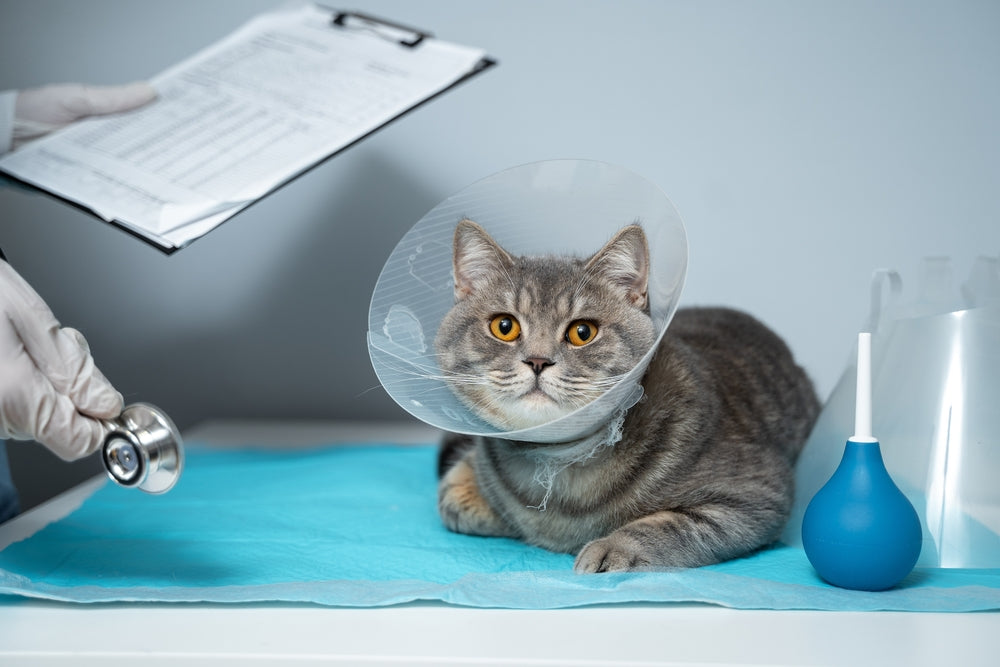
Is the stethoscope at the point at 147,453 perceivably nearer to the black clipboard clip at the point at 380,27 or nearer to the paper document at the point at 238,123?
the paper document at the point at 238,123

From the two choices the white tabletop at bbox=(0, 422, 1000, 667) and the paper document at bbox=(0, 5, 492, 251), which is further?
the paper document at bbox=(0, 5, 492, 251)

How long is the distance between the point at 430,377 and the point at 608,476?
0.29 meters

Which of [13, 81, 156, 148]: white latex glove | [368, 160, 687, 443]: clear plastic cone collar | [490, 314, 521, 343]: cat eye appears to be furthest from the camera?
[13, 81, 156, 148]: white latex glove

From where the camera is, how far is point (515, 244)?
1233 mm

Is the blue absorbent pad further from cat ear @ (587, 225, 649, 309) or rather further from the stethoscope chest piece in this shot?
cat ear @ (587, 225, 649, 309)

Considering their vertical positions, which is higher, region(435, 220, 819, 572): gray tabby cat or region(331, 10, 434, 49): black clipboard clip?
region(331, 10, 434, 49): black clipboard clip

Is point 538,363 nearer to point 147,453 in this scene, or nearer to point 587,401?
point 587,401

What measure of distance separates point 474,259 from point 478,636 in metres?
0.51

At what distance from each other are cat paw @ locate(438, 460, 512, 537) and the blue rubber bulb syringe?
0.48 m

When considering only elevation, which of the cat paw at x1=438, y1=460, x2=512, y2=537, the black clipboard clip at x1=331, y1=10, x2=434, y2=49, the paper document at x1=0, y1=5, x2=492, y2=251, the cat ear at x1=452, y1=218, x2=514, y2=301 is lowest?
the cat paw at x1=438, y1=460, x2=512, y2=537

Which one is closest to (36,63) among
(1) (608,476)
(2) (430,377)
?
(2) (430,377)

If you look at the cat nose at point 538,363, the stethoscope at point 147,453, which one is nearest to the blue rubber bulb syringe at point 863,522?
the cat nose at point 538,363

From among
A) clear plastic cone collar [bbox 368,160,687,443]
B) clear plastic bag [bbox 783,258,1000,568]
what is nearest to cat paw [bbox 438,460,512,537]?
clear plastic cone collar [bbox 368,160,687,443]

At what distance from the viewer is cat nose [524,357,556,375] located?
108 cm
